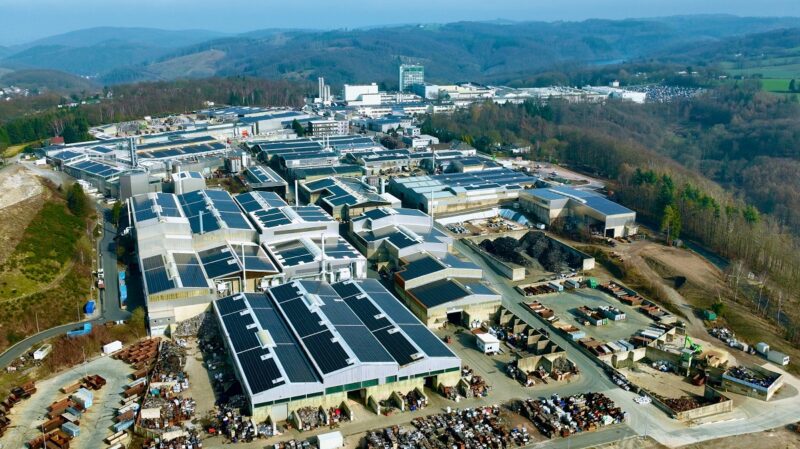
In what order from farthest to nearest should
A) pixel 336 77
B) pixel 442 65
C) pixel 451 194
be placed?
pixel 442 65, pixel 336 77, pixel 451 194

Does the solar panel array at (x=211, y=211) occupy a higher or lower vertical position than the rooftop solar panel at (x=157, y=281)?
higher

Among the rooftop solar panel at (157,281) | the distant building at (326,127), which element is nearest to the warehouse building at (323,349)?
the rooftop solar panel at (157,281)

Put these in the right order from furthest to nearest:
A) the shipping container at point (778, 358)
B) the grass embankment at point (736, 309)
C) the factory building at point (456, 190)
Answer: the factory building at point (456, 190)
the grass embankment at point (736, 309)
the shipping container at point (778, 358)

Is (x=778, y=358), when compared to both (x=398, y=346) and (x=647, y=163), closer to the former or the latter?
(x=398, y=346)

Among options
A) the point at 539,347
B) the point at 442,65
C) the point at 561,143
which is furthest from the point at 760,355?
the point at 442,65

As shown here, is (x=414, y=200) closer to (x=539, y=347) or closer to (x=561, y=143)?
(x=539, y=347)

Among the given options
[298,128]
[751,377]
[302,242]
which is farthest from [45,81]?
[751,377]

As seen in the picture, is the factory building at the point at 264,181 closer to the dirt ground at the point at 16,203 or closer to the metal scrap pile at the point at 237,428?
the dirt ground at the point at 16,203
